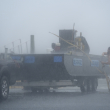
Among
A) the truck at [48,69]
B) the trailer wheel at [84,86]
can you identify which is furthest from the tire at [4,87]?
the trailer wheel at [84,86]

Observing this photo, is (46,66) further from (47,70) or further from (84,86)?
(84,86)

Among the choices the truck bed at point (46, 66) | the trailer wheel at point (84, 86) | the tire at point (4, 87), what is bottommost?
the trailer wheel at point (84, 86)

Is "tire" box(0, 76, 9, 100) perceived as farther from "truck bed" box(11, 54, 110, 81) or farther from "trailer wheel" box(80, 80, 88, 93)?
"trailer wheel" box(80, 80, 88, 93)

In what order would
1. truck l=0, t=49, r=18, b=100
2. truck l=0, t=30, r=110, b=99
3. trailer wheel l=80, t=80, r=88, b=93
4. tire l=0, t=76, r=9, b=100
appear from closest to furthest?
tire l=0, t=76, r=9, b=100 < truck l=0, t=49, r=18, b=100 < truck l=0, t=30, r=110, b=99 < trailer wheel l=80, t=80, r=88, b=93

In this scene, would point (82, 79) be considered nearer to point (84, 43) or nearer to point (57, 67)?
point (57, 67)

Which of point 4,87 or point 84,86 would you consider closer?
point 4,87

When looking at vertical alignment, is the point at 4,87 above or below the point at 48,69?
below

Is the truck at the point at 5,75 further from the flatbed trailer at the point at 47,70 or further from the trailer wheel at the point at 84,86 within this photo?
the trailer wheel at the point at 84,86

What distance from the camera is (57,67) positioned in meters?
12.5

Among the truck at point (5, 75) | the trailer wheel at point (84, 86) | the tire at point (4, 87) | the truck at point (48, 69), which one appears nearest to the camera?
the tire at point (4, 87)

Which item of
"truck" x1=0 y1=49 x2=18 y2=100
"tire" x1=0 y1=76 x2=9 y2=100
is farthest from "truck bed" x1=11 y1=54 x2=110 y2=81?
"tire" x1=0 y1=76 x2=9 y2=100

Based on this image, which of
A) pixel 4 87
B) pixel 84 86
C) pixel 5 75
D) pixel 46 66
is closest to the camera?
pixel 4 87

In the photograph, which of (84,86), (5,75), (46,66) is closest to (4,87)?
(5,75)

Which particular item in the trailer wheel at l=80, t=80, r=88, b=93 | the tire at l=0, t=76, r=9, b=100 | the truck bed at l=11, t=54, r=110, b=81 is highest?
the truck bed at l=11, t=54, r=110, b=81
